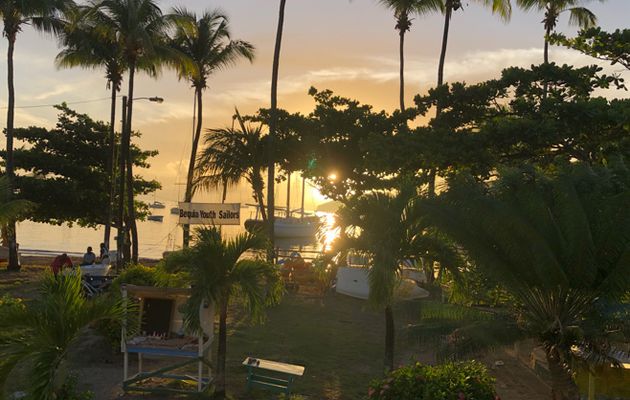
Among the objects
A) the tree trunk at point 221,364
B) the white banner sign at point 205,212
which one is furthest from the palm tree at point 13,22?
the tree trunk at point 221,364

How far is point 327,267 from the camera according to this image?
1230 centimetres

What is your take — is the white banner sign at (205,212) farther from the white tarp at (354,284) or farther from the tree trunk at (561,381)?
the tree trunk at (561,381)

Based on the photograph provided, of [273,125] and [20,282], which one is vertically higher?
[273,125]

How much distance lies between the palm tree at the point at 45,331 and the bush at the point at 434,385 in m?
3.84

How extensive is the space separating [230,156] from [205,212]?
341 centimetres

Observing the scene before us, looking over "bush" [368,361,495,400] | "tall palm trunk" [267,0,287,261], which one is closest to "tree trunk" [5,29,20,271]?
"tall palm trunk" [267,0,287,261]

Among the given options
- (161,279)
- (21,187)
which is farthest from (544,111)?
(21,187)

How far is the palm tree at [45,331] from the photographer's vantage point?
22.2ft

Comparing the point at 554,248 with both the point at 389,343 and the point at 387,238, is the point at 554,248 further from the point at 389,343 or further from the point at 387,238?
the point at 389,343

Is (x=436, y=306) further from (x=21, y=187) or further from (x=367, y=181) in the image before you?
(x=21, y=187)

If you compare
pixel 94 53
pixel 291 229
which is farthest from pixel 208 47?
pixel 291 229

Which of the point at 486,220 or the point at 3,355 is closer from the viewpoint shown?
the point at 3,355

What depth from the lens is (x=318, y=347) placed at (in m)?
15.1

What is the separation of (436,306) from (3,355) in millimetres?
6326
